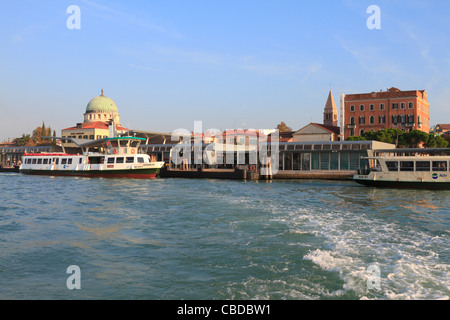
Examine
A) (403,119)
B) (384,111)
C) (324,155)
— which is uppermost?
(384,111)

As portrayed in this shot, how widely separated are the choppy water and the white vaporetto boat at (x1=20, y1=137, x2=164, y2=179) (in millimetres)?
29388

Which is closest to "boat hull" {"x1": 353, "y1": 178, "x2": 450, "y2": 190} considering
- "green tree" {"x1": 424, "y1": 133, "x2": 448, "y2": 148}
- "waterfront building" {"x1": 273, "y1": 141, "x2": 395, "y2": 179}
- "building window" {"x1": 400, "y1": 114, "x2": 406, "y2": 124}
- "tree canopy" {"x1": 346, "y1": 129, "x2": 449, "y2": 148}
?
"waterfront building" {"x1": 273, "y1": 141, "x2": 395, "y2": 179}

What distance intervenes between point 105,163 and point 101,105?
217 feet

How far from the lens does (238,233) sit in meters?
12.4

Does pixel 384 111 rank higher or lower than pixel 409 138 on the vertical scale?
higher

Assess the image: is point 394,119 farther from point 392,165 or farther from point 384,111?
point 392,165

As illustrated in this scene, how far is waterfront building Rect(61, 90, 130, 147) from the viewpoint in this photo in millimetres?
102625

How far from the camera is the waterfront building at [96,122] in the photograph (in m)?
103

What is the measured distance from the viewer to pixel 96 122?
106188 millimetres

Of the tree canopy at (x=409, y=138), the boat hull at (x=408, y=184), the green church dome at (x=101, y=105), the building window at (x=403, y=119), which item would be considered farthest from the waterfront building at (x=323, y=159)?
the green church dome at (x=101, y=105)

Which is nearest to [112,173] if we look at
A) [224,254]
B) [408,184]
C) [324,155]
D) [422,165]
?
[324,155]
